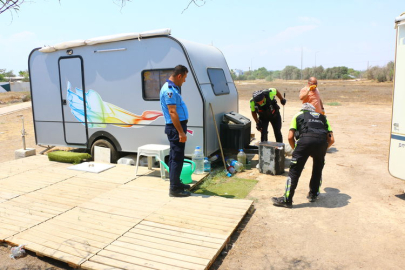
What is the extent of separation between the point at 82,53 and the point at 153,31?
1796 millimetres

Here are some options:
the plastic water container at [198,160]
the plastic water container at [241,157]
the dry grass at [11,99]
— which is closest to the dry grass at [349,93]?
the plastic water container at [241,157]

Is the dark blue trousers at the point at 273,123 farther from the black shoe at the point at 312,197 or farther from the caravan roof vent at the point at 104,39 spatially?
the caravan roof vent at the point at 104,39

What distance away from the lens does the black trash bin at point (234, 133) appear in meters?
6.79

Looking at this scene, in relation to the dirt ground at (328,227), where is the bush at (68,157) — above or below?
above

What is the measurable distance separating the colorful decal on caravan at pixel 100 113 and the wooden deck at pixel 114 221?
122 centimetres

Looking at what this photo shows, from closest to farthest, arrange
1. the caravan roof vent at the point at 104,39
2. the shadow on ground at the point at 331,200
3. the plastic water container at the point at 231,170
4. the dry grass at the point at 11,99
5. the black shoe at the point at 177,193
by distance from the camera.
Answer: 1. the shadow on ground at the point at 331,200
2. the black shoe at the point at 177,193
3. the caravan roof vent at the point at 104,39
4. the plastic water container at the point at 231,170
5. the dry grass at the point at 11,99

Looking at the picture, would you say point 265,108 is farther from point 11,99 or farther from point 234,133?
point 11,99

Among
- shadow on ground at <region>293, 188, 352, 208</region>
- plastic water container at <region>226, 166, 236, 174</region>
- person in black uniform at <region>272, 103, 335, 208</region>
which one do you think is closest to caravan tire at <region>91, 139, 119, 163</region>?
plastic water container at <region>226, 166, 236, 174</region>

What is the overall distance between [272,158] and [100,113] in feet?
12.2

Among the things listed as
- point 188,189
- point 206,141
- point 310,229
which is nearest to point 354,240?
point 310,229

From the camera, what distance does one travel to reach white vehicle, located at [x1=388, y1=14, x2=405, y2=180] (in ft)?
15.6

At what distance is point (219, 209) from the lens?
4543 mm

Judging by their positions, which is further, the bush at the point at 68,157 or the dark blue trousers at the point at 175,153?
the bush at the point at 68,157

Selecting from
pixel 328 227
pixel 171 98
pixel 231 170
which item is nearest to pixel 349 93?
pixel 231 170
